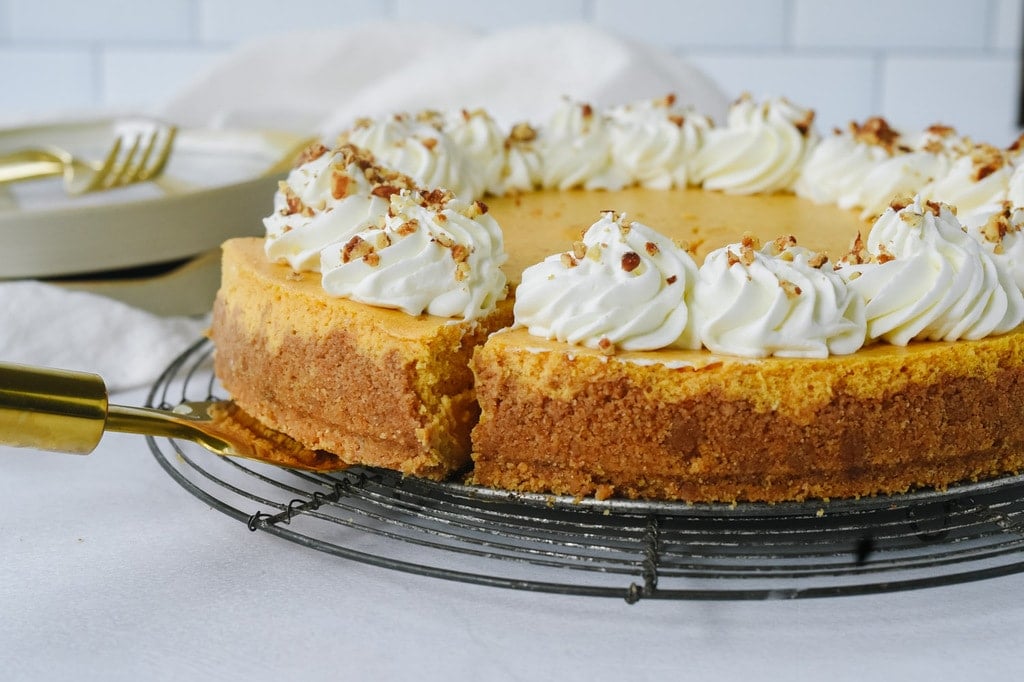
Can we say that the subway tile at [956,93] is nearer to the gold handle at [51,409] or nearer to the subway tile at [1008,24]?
the subway tile at [1008,24]

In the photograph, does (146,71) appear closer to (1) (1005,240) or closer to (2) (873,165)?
(2) (873,165)

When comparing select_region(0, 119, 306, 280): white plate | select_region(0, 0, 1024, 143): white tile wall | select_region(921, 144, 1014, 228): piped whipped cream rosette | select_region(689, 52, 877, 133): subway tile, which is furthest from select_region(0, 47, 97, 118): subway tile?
select_region(921, 144, 1014, 228): piped whipped cream rosette

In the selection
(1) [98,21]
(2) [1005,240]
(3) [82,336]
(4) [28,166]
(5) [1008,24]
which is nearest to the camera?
(2) [1005,240]

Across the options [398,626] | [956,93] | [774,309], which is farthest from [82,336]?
[956,93]

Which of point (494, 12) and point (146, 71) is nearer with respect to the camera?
point (494, 12)

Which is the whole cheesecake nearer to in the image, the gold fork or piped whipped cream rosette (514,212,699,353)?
piped whipped cream rosette (514,212,699,353)

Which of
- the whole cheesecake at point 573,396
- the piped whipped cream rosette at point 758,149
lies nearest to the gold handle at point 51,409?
the whole cheesecake at point 573,396
